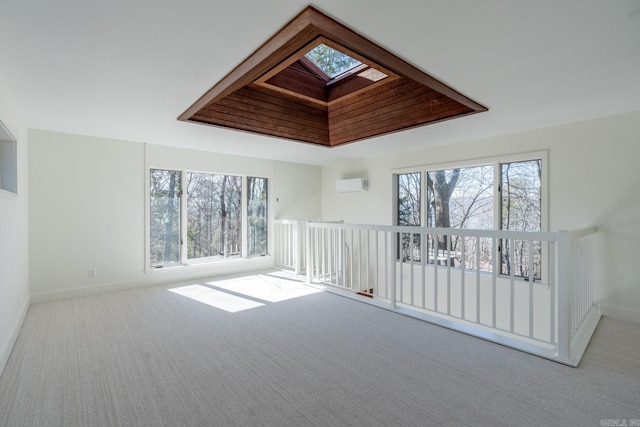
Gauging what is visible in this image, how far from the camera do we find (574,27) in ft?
5.40

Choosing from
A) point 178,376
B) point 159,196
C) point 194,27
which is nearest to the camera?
point 194,27

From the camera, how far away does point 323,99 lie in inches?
151

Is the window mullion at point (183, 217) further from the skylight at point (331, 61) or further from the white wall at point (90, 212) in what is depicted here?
the skylight at point (331, 61)

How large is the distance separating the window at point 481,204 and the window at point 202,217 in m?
2.71

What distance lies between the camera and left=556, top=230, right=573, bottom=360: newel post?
2.12 meters

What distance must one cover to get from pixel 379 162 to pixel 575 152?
106 inches

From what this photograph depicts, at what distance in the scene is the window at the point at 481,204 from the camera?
364 centimetres

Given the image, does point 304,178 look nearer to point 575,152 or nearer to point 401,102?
point 401,102

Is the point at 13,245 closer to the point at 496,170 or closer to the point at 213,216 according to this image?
the point at 213,216

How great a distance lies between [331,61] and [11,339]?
4086 millimetres

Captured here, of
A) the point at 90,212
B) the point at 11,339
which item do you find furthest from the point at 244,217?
the point at 11,339

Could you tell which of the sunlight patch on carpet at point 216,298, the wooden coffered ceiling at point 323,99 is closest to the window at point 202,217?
the sunlight patch on carpet at point 216,298

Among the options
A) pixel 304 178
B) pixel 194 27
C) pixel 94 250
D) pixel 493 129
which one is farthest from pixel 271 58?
pixel 304 178

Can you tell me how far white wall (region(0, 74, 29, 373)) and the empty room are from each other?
0.05 meters
